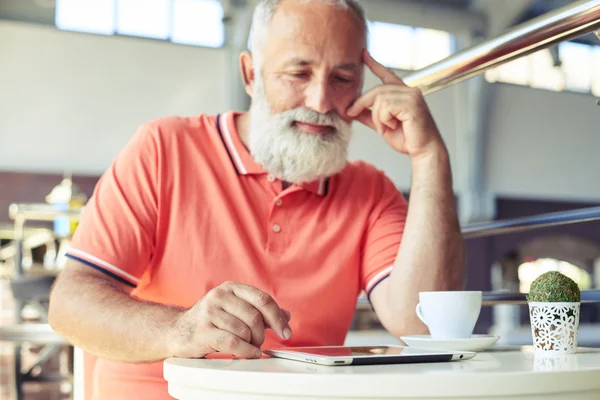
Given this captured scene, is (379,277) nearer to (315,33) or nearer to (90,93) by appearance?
(315,33)

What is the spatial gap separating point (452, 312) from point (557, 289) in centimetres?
14

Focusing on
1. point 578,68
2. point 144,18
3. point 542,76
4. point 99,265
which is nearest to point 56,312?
point 99,265

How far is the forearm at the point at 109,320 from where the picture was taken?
0.92 meters

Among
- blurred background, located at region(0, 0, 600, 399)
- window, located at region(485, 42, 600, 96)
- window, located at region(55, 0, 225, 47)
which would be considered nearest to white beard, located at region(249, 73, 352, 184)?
blurred background, located at region(0, 0, 600, 399)

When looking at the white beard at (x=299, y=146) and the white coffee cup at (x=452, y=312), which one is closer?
the white coffee cup at (x=452, y=312)

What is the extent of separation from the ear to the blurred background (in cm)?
530

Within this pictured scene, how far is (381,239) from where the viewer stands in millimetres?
1312

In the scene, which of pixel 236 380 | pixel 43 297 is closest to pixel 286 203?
pixel 236 380

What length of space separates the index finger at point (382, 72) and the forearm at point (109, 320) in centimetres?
55

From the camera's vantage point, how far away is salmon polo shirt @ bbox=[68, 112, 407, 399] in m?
1.16

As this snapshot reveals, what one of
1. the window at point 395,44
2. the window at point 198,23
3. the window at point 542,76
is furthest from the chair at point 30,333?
the window at point 542,76

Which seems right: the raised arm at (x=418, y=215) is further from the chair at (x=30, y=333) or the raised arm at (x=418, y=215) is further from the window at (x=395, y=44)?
the window at (x=395, y=44)

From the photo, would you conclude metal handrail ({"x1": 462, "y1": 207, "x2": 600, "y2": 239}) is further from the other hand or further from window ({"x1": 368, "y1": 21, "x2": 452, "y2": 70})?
window ({"x1": 368, "y1": 21, "x2": 452, "y2": 70})

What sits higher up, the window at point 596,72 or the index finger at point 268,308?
the window at point 596,72
